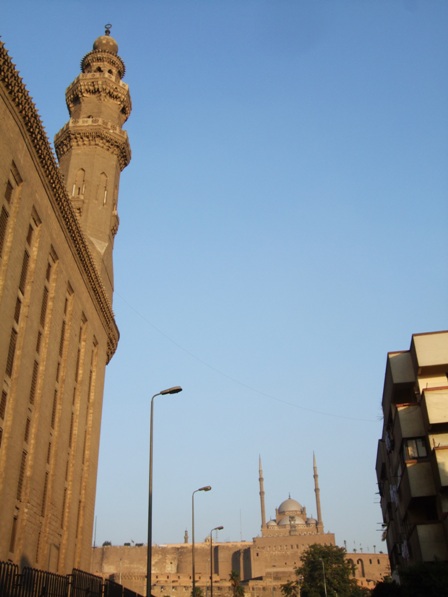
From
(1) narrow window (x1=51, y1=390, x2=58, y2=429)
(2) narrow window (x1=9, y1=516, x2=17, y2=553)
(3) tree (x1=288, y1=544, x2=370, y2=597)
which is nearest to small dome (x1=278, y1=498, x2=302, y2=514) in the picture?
(3) tree (x1=288, y1=544, x2=370, y2=597)

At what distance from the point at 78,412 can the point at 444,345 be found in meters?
17.6

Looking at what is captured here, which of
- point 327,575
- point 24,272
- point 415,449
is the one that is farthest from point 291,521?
point 24,272

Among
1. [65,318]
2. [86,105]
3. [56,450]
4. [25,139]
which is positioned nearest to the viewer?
[25,139]

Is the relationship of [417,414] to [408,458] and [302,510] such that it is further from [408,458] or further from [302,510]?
[302,510]

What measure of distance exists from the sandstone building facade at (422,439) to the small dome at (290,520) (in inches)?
3311

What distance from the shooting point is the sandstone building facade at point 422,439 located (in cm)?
2762

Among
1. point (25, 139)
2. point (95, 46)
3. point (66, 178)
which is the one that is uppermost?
point (95, 46)

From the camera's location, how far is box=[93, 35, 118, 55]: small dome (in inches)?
1747

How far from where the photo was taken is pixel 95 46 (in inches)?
1770

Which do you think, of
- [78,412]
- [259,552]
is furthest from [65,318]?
[259,552]

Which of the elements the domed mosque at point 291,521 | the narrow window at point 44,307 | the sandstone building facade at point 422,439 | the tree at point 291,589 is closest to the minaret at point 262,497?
the domed mosque at point 291,521

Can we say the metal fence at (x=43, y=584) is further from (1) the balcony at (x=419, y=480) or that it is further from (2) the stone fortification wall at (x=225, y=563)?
(2) the stone fortification wall at (x=225, y=563)

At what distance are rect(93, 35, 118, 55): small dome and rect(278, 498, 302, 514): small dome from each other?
96289 millimetres

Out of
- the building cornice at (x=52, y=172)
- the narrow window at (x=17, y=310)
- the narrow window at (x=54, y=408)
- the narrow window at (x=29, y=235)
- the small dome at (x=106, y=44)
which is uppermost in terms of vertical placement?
the small dome at (x=106, y=44)
